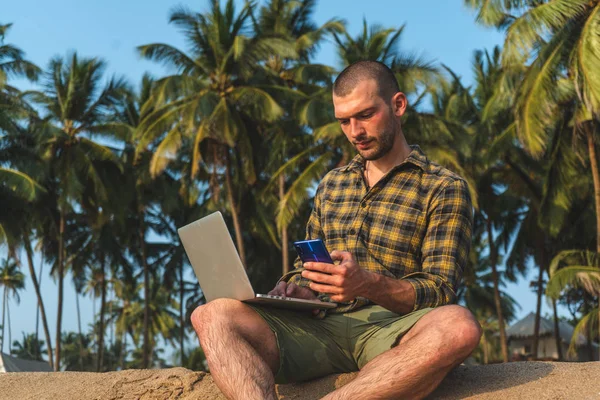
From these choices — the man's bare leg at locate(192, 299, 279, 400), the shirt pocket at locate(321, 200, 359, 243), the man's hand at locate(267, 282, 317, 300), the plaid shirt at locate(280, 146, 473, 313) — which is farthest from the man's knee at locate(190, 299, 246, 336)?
the shirt pocket at locate(321, 200, 359, 243)

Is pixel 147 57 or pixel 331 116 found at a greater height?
pixel 147 57

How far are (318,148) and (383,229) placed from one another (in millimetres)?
19814

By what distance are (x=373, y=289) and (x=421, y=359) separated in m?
0.33

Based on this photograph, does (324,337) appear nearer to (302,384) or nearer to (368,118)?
(302,384)

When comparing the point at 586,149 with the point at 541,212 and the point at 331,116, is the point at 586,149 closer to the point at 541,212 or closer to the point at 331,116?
the point at 541,212

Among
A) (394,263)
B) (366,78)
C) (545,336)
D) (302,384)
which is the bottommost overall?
(545,336)

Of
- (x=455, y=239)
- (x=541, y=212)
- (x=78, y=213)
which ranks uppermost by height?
(x=78, y=213)

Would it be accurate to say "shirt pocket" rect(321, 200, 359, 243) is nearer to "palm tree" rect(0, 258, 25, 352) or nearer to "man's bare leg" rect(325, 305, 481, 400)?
"man's bare leg" rect(325, 305, 481, 400)

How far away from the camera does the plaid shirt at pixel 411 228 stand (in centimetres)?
335

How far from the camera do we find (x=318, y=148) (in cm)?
2325

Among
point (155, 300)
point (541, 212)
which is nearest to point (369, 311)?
point (541, 212)

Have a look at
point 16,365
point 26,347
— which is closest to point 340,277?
point 16,365

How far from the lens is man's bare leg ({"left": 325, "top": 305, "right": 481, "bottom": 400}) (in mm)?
3043

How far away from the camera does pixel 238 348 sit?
10.4 ft
